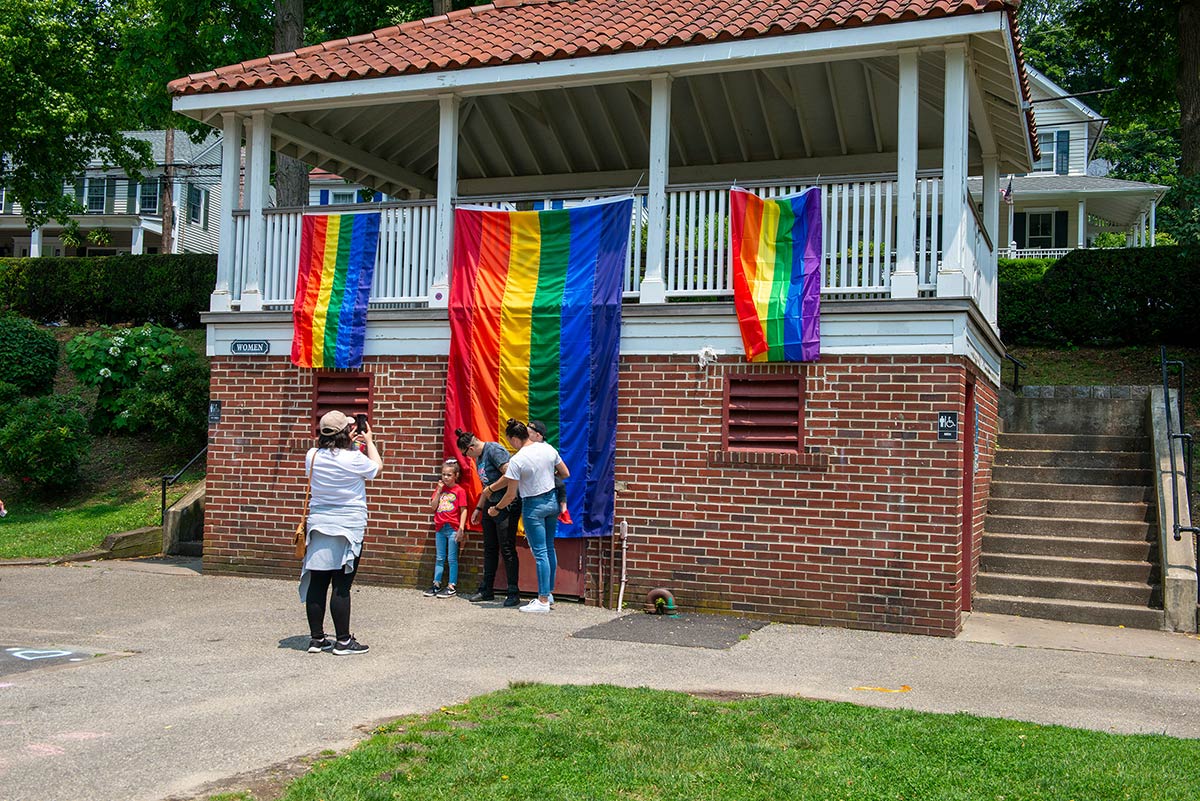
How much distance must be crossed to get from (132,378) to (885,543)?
14.4 m

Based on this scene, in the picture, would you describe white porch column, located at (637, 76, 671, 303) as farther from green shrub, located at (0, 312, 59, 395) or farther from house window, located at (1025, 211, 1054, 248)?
house window, located at (1025, 211, 1054, 248)

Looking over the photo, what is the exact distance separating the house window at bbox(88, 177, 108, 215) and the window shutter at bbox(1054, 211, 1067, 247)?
37845mm

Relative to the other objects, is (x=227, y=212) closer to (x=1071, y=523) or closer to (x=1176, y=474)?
(x=1071, y=523)

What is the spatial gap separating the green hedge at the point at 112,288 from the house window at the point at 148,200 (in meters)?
22.1

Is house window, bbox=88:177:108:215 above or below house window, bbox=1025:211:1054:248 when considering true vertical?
above

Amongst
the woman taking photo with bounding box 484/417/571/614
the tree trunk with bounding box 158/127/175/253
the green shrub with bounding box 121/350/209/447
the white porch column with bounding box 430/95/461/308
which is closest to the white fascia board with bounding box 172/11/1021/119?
the white porch column with bounding box 430/95/461/308

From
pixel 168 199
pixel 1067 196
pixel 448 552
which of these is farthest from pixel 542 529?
pixel 168 199

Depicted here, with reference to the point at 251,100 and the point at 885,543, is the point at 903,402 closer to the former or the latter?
the point at 885,543

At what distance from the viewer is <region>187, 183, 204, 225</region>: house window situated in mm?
49500

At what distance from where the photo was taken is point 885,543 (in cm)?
991

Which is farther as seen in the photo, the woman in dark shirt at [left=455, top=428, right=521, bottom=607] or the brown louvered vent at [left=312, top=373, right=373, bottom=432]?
the brown louvered vent at [left=312, top=373, right=373, bottom=432]

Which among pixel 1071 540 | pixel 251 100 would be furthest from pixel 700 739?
pixel 251 100

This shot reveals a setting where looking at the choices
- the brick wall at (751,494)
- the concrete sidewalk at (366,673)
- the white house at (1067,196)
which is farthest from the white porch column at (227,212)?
the white house at (1067,196)

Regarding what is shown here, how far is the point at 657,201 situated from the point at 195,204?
43.9 m
